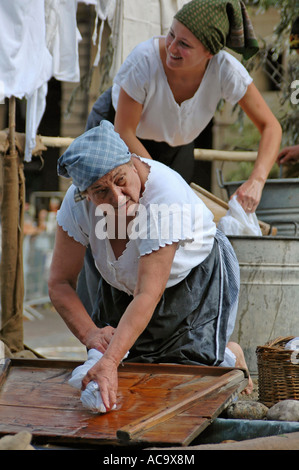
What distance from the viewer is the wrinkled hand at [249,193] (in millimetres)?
3162

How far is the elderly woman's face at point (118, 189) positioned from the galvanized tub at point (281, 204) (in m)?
1.78

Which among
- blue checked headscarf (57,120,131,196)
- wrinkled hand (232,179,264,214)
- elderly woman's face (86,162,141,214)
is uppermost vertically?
blue checked headscarf (57,120,131,196)

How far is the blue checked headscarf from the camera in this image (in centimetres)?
219

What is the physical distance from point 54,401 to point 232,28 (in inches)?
71.0

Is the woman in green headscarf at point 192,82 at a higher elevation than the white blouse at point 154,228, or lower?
higher

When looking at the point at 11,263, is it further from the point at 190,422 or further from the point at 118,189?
the point at 190,422

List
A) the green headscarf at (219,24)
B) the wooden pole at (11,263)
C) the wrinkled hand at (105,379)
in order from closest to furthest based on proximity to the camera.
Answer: the wrinkled hand at (105,379)
the green headscarf at (219,24)
the wooden pole at (11,263)

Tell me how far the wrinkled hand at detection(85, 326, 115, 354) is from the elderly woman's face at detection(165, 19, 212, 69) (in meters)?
1.24

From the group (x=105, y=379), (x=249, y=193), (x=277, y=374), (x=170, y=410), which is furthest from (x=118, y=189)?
(x=249, y=193)

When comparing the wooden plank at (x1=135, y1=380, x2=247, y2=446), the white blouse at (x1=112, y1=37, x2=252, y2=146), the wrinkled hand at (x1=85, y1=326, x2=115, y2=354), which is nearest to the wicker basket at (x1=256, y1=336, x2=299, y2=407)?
the wooden plank at (x1=135, y1=380, x2=247, y2=446)

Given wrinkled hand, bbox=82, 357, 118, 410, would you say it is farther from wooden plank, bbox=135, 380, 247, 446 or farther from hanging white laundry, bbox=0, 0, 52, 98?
hanging white laundry, bbox=0, 0, 52, 98

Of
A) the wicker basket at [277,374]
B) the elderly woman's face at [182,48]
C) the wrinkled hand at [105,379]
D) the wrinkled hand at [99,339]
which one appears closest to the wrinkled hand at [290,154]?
the elderly woman's face at [182,48]

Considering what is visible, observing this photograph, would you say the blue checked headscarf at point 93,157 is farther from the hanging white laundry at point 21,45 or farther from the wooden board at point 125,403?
the hanging white laundry at point 21,45

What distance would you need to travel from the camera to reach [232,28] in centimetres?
305
